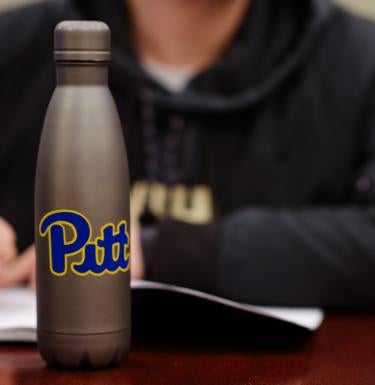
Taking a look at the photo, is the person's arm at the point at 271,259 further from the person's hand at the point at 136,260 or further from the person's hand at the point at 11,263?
the person's hand at the point at 11,263

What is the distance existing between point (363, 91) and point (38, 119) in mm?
500

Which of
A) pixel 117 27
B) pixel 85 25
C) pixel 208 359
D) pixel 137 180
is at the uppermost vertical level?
pixel 85 25

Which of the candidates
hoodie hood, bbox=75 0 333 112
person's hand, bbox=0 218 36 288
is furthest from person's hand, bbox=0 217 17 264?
hoodie hood, bbox=75 0 333 112

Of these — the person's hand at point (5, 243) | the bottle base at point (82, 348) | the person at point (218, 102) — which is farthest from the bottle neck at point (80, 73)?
the person at point (218, 102)

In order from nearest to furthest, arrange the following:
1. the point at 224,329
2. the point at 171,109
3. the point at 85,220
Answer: the point at 85,220
the point at 224,329
the point at 171,109

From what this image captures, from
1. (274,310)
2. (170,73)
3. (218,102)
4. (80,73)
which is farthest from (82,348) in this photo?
(170,73)

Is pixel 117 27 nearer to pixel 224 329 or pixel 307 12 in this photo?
pixel 307 12

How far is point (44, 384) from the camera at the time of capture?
64 centimetres

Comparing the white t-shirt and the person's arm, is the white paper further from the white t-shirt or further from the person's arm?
the white t-shirt

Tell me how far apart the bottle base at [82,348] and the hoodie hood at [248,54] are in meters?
0.70

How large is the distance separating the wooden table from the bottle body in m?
0.03

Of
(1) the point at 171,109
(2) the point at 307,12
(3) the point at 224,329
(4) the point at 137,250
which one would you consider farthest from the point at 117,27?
(3) the point at 224,329

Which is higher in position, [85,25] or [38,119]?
[85,25]

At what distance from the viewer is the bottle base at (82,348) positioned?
0.64m
